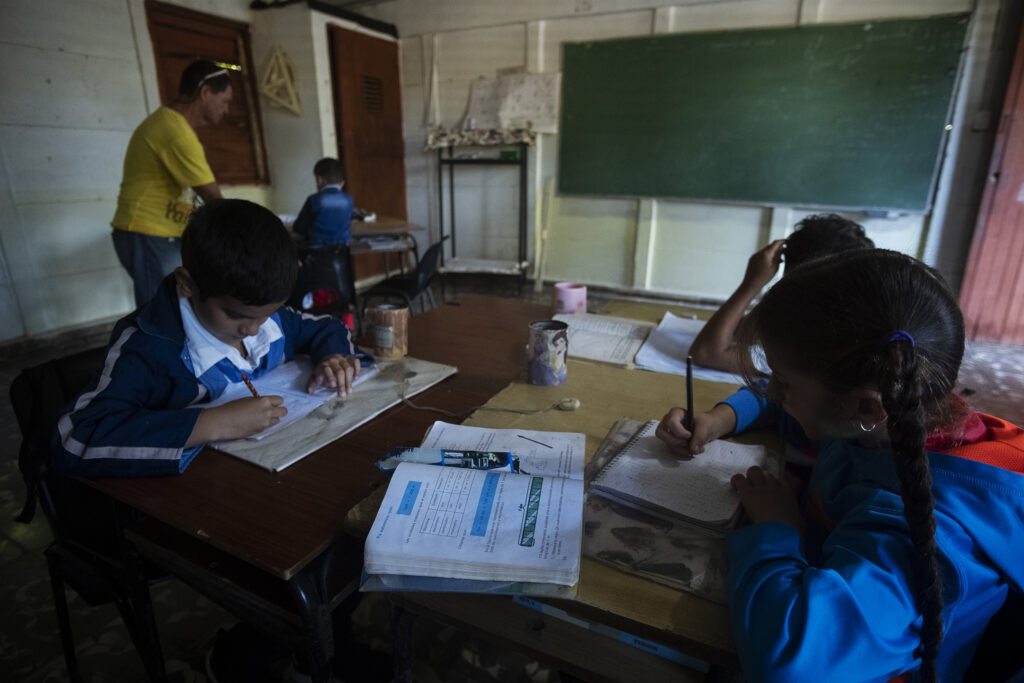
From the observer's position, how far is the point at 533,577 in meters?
0.62


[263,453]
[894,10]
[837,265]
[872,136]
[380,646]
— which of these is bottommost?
[380,646]

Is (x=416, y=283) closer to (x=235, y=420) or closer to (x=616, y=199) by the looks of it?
(x=616, y=199)

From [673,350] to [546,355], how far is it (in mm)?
449

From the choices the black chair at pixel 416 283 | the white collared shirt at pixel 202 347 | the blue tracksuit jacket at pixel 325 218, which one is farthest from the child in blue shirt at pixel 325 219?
the white collared shirt at pixel 202 347

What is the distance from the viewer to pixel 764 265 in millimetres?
1456

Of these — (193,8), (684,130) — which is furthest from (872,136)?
(193,8)

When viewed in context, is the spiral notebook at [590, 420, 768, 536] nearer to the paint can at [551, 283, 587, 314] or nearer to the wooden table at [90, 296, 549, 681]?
the wooden table at [90, 296, 549, 681]

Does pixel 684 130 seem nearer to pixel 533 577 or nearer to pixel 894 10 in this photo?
pixel 894 10

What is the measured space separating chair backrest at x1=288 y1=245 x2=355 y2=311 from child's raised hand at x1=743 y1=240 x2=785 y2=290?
1962mm

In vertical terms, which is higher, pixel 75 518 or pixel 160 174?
pixel 160 174

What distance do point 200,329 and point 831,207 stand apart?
409 centimetres

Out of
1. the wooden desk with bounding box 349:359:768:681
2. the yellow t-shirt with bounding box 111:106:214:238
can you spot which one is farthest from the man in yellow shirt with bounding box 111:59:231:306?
the wooden desk with bounding box 349:359:768:681

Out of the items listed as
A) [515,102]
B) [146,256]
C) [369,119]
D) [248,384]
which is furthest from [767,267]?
[369,119]

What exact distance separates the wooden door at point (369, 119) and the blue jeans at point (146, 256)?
2.20m
